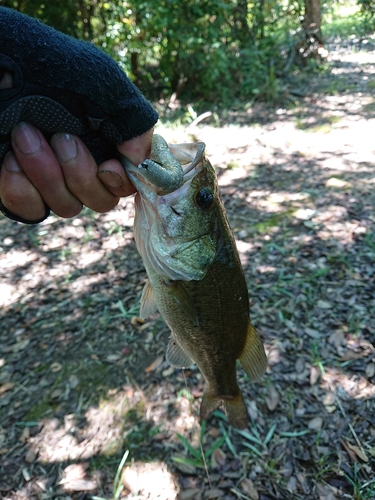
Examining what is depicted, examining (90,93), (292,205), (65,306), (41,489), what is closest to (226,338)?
(90,93)

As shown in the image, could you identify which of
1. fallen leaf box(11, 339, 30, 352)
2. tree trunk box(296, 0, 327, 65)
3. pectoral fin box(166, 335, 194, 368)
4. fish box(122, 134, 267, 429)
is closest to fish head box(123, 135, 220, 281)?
fish box(122, 134, 267, 429)

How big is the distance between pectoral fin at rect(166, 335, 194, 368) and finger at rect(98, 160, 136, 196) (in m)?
1.07

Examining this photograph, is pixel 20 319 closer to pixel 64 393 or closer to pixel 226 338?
pixel 64 393

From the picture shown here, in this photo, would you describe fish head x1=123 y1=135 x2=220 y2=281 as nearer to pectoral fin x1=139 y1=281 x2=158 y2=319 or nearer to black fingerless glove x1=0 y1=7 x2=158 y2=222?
black fingerless glove x1=0 y1=7 x2=158 y2=222

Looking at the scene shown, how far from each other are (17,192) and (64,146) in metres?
0.25

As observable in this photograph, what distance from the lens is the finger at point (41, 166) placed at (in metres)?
1.33

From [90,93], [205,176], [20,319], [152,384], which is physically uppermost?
[90,93]

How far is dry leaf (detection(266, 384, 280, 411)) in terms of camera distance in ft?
9.18

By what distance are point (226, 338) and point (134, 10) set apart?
7.92 metres

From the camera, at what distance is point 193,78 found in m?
9.00

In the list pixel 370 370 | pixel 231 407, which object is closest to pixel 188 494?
pixel 231 407

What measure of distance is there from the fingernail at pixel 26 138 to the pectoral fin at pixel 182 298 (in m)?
0.80

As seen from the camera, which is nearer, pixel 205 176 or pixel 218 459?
pixel 205 176

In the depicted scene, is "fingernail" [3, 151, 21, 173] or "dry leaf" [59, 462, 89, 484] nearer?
"fingernail" [3, 151, 21, 173]
